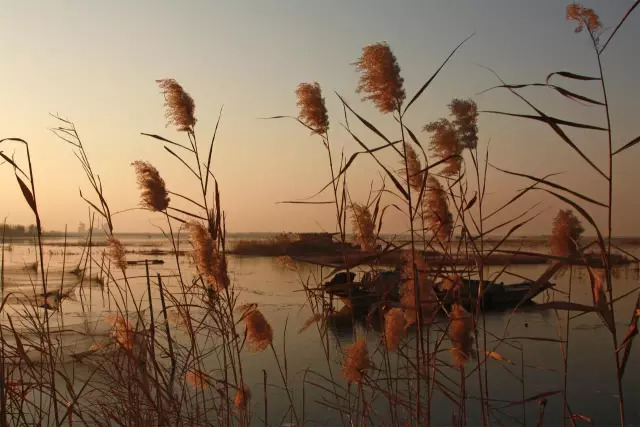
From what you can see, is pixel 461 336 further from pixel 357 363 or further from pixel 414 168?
pixel 414 168

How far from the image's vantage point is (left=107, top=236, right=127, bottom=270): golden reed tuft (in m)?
2.46

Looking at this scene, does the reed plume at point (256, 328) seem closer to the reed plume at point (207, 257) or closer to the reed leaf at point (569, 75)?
the reed plume at point (207, 257)

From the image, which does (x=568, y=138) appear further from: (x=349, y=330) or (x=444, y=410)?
(x=349, y=330)

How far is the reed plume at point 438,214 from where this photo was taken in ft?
7.81

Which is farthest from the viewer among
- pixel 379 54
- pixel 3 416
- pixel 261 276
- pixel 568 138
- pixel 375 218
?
pixel 261 276

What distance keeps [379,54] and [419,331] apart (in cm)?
86

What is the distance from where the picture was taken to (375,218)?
255 centimetres

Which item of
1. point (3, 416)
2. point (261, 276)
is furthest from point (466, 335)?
point (261, 276)

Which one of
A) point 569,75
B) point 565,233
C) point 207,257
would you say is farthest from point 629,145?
point 207,257

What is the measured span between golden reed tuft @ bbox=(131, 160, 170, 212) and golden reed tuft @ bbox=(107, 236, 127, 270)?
309 mm

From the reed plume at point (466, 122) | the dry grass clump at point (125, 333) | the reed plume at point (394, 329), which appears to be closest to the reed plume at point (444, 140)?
the reed plume at point (466, 122)

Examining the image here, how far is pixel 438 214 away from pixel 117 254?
1259 millimetres

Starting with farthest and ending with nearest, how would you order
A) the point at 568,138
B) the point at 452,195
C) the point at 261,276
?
the point at 261,276 → the point at 452,195 → the point at 568,138

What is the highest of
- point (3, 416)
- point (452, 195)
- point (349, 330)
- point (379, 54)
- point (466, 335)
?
point (379, 54)
